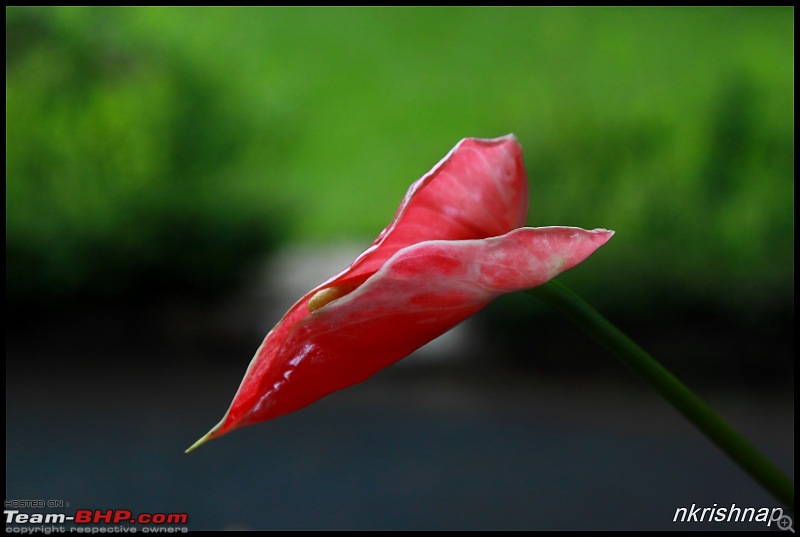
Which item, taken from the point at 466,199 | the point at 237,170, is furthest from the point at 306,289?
the point at 466,199

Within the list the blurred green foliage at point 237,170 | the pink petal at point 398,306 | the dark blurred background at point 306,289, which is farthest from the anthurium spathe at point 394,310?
the blurred green foliage at point 237,170

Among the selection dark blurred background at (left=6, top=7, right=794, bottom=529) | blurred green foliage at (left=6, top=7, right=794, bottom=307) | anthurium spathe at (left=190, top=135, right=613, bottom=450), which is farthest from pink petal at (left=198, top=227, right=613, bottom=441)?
blurred green foliage at (left=6, top=7, right=794, bottom=307)

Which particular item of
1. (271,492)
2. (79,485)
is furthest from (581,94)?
(79,485)

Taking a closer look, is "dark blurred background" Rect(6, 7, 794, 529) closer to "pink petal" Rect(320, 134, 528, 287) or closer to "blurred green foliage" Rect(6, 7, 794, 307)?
"blurred green foliage" Rect(6, 7, 794, 307)

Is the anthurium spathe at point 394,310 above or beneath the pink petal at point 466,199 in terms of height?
beneath

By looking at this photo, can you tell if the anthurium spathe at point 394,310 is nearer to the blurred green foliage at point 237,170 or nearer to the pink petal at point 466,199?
the pink petal at point 466,199
